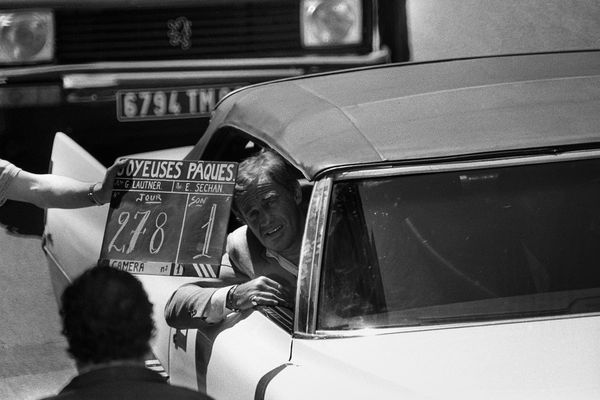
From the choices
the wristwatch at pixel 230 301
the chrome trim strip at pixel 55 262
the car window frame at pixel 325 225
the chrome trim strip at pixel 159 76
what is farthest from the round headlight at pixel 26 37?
the car window frame at pixel 325 225

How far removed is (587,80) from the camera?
3.69 m

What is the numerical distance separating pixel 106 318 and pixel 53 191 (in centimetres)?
184

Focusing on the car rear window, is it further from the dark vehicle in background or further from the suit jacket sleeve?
the dark vehicle in background

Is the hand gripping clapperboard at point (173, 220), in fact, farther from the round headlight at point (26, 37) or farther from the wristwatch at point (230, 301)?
the round headlight at point (26, 37)

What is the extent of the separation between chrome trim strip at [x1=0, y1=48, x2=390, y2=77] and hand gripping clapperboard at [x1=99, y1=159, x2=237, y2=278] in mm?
2831

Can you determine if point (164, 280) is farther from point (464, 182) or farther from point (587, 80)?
point (587, 80)

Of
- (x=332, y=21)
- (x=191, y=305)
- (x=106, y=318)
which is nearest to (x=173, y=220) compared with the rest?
(x=191, y=305)

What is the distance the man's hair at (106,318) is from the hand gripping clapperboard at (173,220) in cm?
94

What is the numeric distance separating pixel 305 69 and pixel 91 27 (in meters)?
1.26

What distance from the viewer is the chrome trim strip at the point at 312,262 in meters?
3.13

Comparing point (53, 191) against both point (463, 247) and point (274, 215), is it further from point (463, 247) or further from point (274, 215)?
point (463, 247)

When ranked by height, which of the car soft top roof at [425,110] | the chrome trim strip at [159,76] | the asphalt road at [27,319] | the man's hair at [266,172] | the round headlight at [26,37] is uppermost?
the round headlight at [26,37]

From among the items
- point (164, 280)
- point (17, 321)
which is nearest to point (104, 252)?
point (164, 280)

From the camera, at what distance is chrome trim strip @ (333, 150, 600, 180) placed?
10.6 ft
